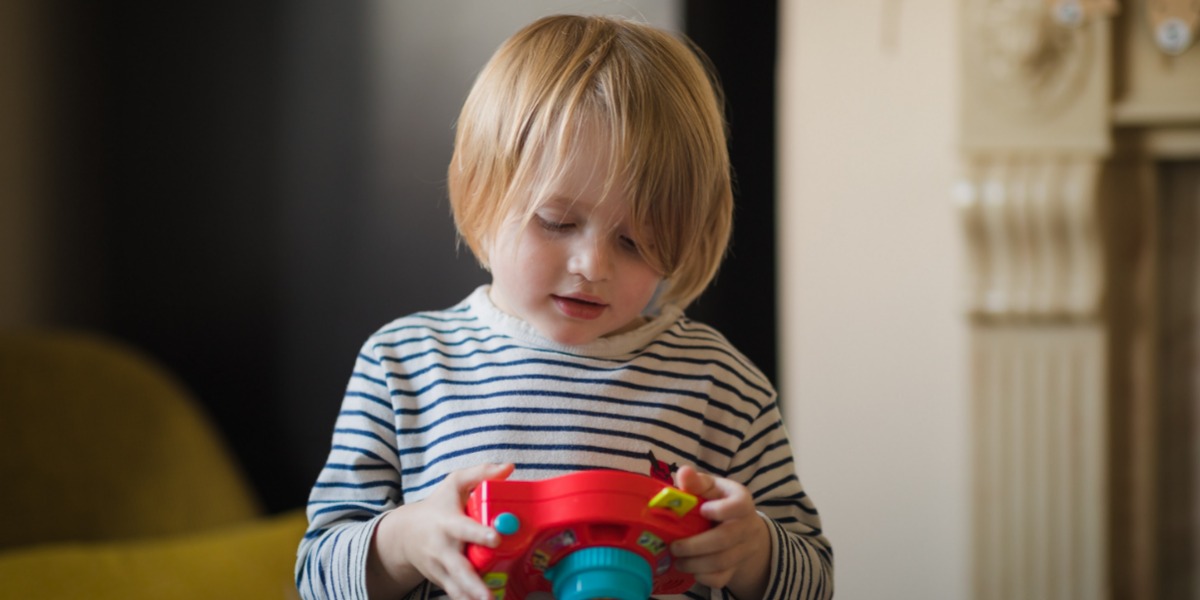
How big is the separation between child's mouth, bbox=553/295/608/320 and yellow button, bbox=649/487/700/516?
0.15 m

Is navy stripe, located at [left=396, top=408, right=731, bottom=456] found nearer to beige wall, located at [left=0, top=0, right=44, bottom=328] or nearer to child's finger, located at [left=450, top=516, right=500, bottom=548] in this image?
child's finger, located at [left=450, top=516, right=500, bottom=548]

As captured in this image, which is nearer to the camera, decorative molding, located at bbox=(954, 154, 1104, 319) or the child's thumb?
the child's thumb

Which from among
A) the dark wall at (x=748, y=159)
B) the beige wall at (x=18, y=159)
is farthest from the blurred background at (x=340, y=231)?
the dark wall at (x=748, y=159)

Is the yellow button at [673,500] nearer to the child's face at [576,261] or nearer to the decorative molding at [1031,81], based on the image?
the child's face at [576,261]

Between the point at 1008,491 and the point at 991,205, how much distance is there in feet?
1.33

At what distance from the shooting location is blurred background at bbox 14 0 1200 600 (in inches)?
61.5

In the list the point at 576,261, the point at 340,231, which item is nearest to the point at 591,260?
the point at 576,261

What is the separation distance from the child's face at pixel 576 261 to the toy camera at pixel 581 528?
0.48ft

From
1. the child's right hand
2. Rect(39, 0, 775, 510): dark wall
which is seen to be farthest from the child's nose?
Rect(39, 0, 775, 510): dark wall

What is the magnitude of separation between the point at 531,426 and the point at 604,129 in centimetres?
19

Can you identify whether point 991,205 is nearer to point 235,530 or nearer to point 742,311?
point 742,311

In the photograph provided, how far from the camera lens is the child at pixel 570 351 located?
68 centimetres

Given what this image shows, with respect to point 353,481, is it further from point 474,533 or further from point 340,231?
point 340,231

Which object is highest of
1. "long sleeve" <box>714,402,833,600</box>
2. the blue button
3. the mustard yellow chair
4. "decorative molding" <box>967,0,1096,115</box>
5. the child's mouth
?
"decorative molding" <box>967,0,1096,115</box>
